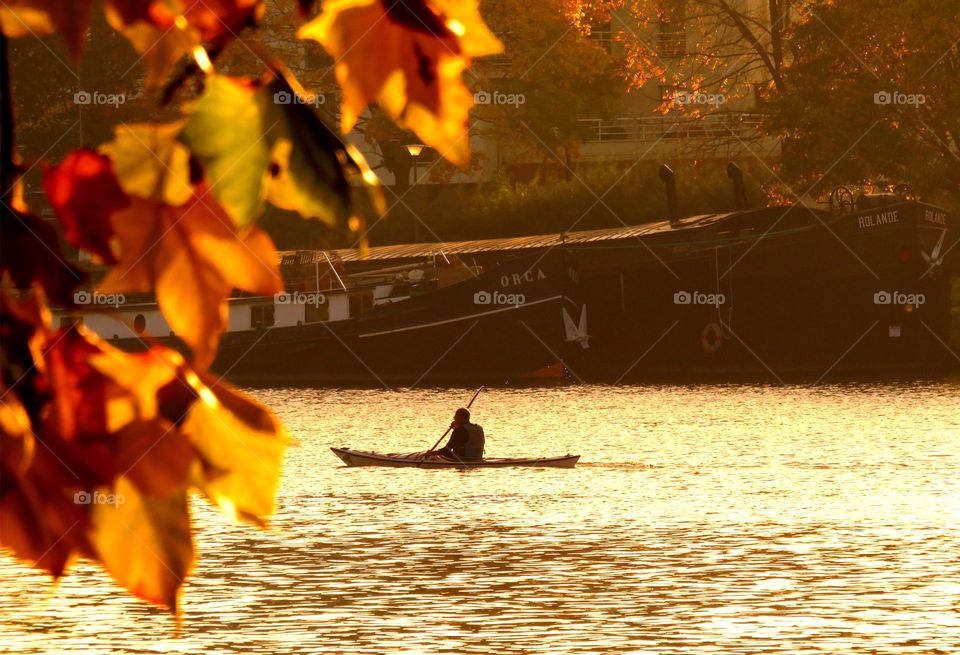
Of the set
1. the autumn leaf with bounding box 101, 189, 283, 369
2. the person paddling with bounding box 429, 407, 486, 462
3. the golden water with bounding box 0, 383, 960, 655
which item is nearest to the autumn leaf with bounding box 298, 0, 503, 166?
the autumn leaf with bounding box 101, 189, 283, 369

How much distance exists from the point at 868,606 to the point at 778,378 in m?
30.0

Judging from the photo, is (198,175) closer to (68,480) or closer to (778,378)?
(68,480)

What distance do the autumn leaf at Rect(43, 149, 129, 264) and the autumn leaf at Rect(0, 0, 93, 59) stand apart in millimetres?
110

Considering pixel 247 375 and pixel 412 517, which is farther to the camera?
pixel 247 375

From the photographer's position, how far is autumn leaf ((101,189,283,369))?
1550mm

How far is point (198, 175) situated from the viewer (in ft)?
5.17

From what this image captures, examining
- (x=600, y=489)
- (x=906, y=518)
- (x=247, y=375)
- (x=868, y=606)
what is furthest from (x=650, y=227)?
(x=868, y=606)

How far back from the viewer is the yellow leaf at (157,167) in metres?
1.55

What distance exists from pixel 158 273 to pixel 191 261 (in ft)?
0.10

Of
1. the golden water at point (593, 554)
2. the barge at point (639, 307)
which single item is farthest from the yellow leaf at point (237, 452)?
the barge at point (639, 307)

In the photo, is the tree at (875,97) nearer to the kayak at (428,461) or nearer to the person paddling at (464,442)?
the kayak at (428,461)

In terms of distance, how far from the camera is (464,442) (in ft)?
108

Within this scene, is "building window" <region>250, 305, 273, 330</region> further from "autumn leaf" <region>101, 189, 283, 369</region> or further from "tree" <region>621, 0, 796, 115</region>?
"autumn leaf" <region>101, 189, 283, 369</region>

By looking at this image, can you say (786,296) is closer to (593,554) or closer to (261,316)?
(261,316)
